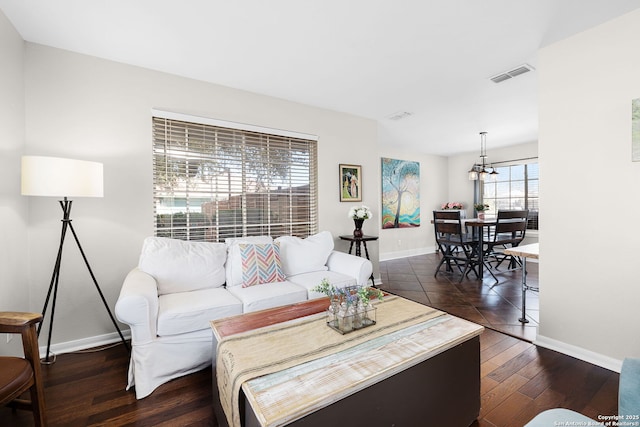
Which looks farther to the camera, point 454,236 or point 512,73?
point 454,236

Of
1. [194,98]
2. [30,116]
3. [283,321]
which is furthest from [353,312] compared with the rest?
[30,116]

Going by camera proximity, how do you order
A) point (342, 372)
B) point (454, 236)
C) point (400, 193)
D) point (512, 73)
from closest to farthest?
point (342, 372), point (512, 73), point (454, 236), point (400, 193)

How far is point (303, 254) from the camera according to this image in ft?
9.75

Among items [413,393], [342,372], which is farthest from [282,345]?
[413,393]

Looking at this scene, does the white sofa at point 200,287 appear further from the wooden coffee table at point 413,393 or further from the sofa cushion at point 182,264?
the wooden coffee table at point 413,393

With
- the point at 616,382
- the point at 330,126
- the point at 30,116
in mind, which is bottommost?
the point at 616,382

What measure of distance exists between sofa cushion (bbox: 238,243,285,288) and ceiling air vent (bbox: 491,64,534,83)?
2.94 m

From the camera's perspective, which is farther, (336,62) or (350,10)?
→ (336,62)

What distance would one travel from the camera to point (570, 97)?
2.17 metres

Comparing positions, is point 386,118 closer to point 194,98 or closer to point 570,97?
point 570,97

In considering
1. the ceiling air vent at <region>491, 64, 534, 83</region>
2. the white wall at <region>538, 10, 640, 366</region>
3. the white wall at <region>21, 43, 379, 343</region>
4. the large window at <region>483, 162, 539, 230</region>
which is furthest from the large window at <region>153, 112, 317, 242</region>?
the large window at <region>483, 162, 539, 230</region>

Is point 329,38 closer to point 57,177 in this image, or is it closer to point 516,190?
point 57,177

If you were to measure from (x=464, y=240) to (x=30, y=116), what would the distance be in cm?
529

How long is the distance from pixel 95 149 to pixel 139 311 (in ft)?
5.32
